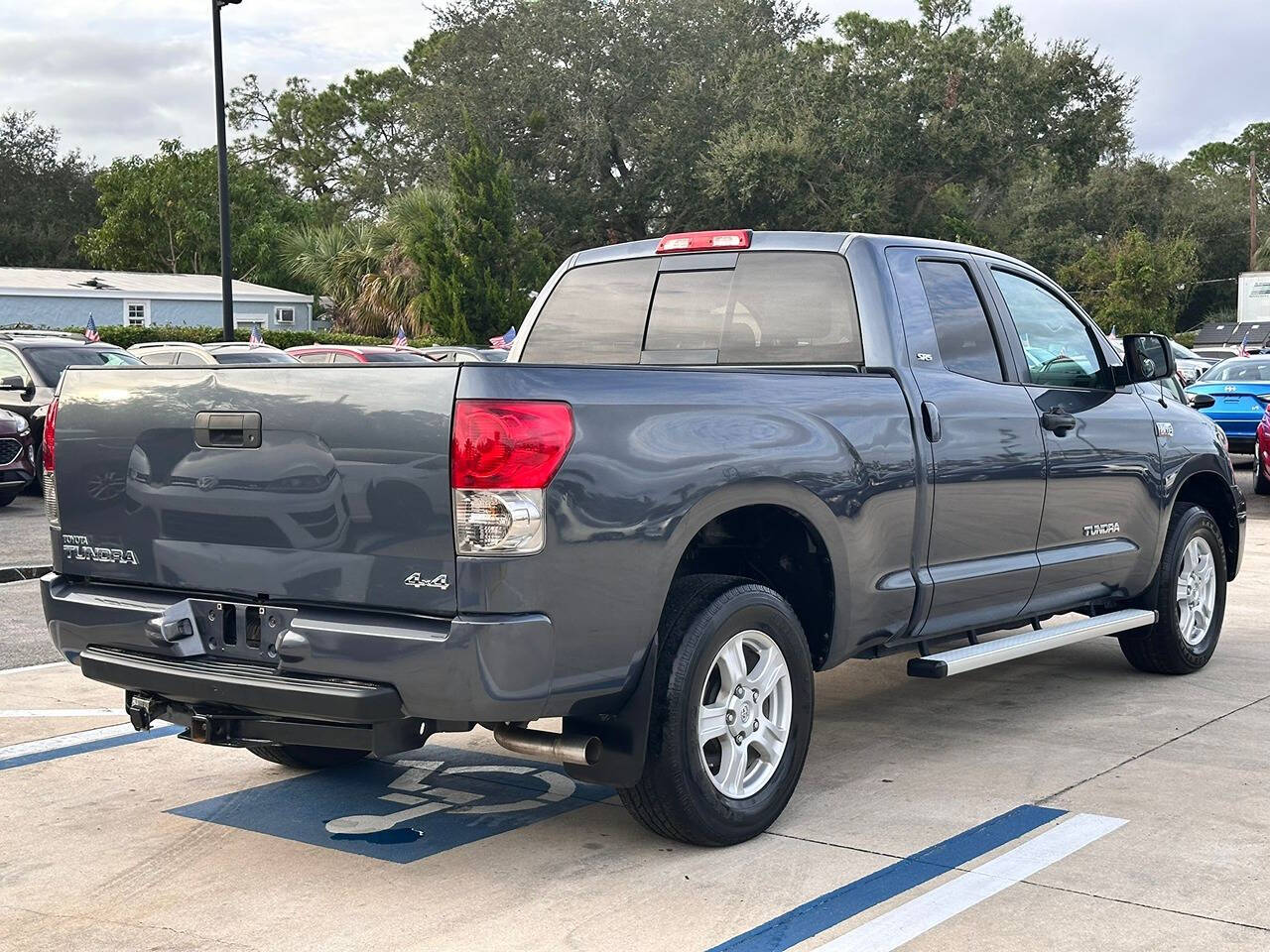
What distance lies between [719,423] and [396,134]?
247 ft

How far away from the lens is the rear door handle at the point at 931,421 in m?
5.65

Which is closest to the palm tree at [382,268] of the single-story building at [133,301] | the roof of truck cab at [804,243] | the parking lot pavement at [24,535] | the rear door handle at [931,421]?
the single-story building at [133,301]

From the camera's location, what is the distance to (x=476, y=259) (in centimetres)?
3997

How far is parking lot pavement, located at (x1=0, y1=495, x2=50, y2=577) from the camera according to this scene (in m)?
12.1

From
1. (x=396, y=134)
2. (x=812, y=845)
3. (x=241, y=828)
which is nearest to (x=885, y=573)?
(x=812, y=845)

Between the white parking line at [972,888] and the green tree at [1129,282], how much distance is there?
4746 centimetres

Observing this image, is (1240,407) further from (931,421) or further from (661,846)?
(661,846)

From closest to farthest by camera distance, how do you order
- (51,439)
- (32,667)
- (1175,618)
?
(51,439) → (1175,618) → (32,667)

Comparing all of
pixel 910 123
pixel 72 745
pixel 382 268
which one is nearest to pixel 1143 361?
pixel 72 745

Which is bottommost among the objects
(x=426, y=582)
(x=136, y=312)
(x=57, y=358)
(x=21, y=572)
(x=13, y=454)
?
(x=21, y=572)

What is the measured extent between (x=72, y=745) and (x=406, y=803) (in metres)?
1.70

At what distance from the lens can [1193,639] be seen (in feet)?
25.1

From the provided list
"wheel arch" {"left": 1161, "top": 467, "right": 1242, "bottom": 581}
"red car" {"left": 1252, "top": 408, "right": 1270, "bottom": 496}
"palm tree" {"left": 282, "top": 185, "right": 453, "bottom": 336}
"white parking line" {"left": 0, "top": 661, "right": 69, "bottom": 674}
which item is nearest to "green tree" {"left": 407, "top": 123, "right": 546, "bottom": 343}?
"palm tree" {"left": 282, "top": 185, "right": 453, "bottom": 336}

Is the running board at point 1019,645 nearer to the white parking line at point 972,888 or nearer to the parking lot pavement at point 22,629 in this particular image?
the white parking line at point 972,888
